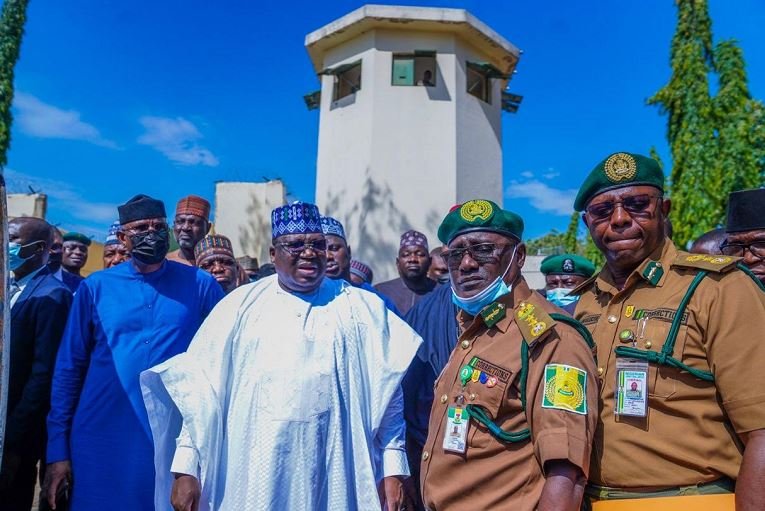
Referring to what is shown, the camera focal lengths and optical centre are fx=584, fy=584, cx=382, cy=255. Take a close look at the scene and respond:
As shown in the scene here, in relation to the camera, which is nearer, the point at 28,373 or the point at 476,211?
the point at 476,211

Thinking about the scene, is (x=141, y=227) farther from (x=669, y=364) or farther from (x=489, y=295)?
(x=669, y=364)

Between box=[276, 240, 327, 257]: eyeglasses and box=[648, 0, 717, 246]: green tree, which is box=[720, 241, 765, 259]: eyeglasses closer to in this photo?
box=[276, 240, 327, 257]: eyeglasses

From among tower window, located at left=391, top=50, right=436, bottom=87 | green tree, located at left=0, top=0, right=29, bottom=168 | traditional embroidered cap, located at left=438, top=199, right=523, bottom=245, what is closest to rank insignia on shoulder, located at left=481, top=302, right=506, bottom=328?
traditional embroidered cap, located at left=438, top=199, right=523, bottom=245

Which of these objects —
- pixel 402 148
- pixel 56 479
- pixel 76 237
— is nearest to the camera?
pixel 56 479

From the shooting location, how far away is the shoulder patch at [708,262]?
1988 mm

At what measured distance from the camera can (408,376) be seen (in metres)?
3.62

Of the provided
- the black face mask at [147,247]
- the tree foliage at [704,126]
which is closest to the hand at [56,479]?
the black face mask at [147,247]

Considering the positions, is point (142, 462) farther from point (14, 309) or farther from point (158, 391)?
point (14, 309)

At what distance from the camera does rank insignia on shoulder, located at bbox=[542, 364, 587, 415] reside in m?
1.86

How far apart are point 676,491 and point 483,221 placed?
1.15m

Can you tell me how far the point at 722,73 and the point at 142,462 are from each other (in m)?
17.0

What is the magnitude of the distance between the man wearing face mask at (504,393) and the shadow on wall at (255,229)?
1734 cm

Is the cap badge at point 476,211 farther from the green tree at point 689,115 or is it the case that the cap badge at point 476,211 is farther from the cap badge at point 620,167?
the green tree at point 689,115

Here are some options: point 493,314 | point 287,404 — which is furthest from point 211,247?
point 493,314
